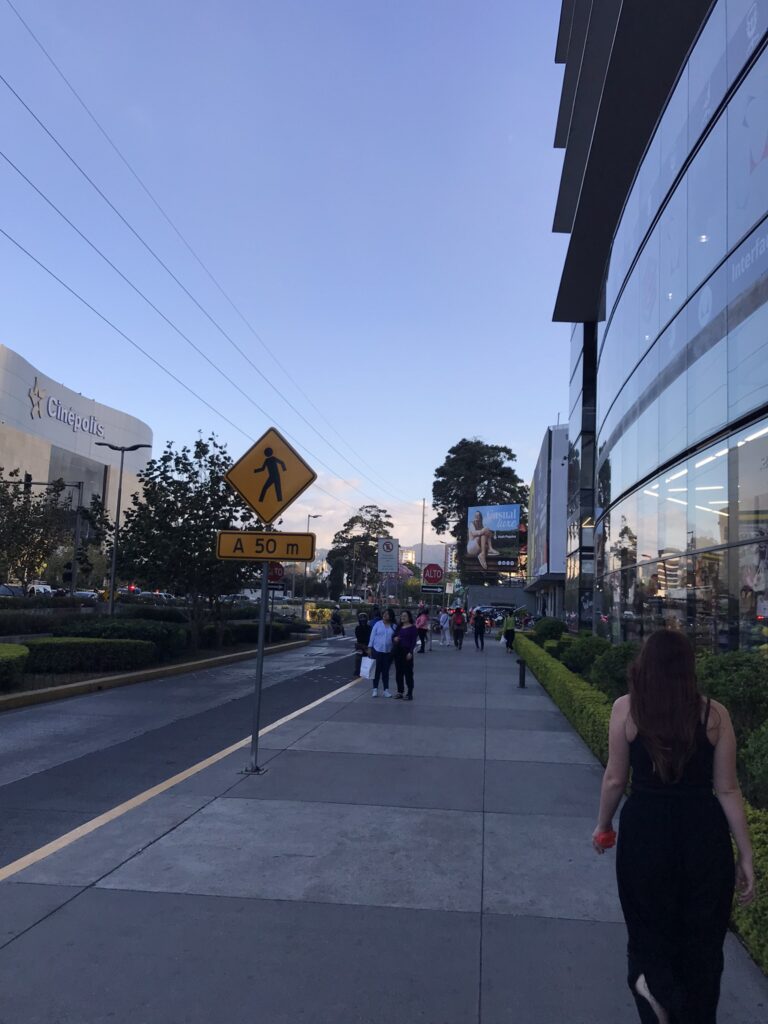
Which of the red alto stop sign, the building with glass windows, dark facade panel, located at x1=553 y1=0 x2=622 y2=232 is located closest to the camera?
the building with glass windows

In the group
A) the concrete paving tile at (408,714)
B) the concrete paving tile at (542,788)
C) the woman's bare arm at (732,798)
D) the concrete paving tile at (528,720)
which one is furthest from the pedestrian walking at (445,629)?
the woman's bare arm at (732,798)

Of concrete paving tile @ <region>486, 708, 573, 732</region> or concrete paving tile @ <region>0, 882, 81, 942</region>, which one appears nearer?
concrete paving tile @ <region>0, 882, 81, 942</region>

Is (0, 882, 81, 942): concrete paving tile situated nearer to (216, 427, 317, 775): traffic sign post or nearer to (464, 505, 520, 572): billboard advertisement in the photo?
(216, 427, 317, 775): traffic sign post

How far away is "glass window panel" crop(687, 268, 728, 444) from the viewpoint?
42.1ft

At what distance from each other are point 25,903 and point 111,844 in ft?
3.48

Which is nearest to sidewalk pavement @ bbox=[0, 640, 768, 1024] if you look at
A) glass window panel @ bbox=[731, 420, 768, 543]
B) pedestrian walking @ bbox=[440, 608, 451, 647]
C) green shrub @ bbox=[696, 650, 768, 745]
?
green shrub @ bbox=[696, 650, 768, 745]

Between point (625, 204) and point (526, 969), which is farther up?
point (625, 204)

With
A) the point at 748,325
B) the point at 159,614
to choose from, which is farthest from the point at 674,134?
the point at 159,614

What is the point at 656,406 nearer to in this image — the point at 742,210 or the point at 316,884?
the point at 742,210

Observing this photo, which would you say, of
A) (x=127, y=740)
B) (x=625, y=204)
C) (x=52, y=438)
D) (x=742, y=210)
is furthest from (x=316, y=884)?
(x=52, y=438)

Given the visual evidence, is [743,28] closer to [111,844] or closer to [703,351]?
[703,351]

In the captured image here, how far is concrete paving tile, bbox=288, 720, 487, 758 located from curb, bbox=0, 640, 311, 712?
453cm

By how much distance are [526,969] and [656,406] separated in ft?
50.2

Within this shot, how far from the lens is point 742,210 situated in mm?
11852
